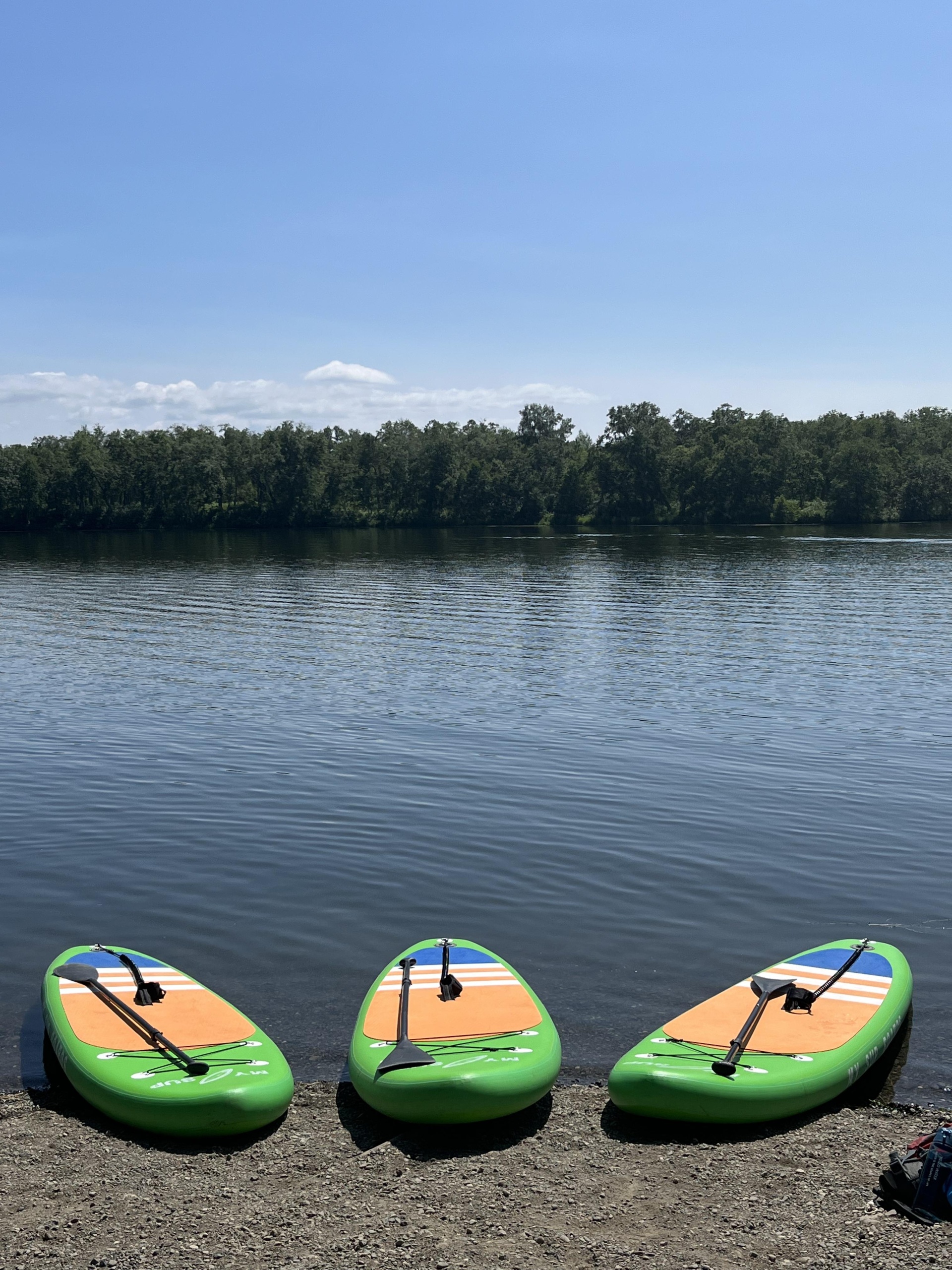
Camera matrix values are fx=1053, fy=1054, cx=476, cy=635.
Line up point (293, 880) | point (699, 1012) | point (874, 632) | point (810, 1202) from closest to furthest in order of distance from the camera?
point (810, 1202) < point (699, 1012) < point (293, 880) < point (874, 632)

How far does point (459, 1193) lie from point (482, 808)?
10.9m

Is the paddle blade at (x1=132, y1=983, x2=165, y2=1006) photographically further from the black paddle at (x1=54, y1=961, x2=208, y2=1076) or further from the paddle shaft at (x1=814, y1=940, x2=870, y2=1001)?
the paddle shaft at (x1=814, y1=940, x2=870, y2=1001)

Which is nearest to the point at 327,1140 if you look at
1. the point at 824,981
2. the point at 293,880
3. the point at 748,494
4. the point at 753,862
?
the point at 824,981

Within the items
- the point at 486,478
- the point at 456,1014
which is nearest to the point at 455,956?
the point at 456,1014

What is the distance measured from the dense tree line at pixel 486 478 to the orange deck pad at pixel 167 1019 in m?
144

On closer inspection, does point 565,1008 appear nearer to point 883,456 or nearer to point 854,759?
point 854,759

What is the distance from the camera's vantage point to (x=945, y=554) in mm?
84812

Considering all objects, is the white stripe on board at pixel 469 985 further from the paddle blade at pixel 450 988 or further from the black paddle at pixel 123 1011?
the black paddle at pixel 123 1011

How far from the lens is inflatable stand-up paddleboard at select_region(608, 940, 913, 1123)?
880 cm

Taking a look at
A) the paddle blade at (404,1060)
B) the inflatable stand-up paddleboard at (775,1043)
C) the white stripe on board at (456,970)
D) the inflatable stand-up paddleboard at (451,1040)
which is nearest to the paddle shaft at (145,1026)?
the inflatable stand-up paddleboard at (451,1040)

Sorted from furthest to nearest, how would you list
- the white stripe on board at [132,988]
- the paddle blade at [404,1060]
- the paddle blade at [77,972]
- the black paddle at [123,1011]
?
the white stripe on board at [132,988] → the paddle blade at [77,972] → the black paddle at [123,1011] → the paddle blade at [404,1060]

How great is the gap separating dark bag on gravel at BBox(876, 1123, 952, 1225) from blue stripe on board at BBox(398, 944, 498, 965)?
4.68 meters

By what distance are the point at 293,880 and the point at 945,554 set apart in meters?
81.1

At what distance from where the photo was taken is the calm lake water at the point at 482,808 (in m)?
12.5
